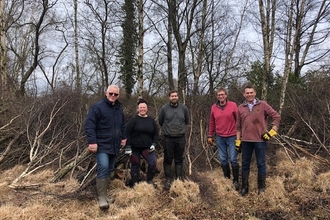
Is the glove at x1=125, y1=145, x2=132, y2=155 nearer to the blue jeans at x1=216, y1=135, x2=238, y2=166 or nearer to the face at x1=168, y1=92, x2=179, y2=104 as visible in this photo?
the face at x1=168, y1=92, x2=179, y2=104

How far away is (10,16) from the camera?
1534 cm

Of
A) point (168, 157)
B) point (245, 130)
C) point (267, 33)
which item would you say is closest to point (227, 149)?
point (245, 130)

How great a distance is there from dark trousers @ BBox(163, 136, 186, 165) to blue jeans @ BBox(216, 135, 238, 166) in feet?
2.26

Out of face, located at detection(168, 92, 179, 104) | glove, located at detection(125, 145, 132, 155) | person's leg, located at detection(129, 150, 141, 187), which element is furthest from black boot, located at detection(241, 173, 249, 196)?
glove, located at detection(125, 145, 132, 155)

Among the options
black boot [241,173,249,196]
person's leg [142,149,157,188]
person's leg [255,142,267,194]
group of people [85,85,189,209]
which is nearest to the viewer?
group of people [85,85,189,209]

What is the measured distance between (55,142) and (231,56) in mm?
12741

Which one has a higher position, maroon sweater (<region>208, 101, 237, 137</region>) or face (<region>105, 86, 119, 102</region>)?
face (<region>105, 86, 119, 102</region>)

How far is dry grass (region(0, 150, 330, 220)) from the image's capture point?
4.20 m

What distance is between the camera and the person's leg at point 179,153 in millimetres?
5098

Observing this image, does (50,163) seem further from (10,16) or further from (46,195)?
(10,16)

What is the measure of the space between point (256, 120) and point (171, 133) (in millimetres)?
1474

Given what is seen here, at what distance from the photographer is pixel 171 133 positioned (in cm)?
502

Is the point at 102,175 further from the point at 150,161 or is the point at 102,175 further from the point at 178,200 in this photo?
the point at 178,200

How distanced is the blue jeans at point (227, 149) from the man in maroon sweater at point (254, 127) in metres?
0.18
